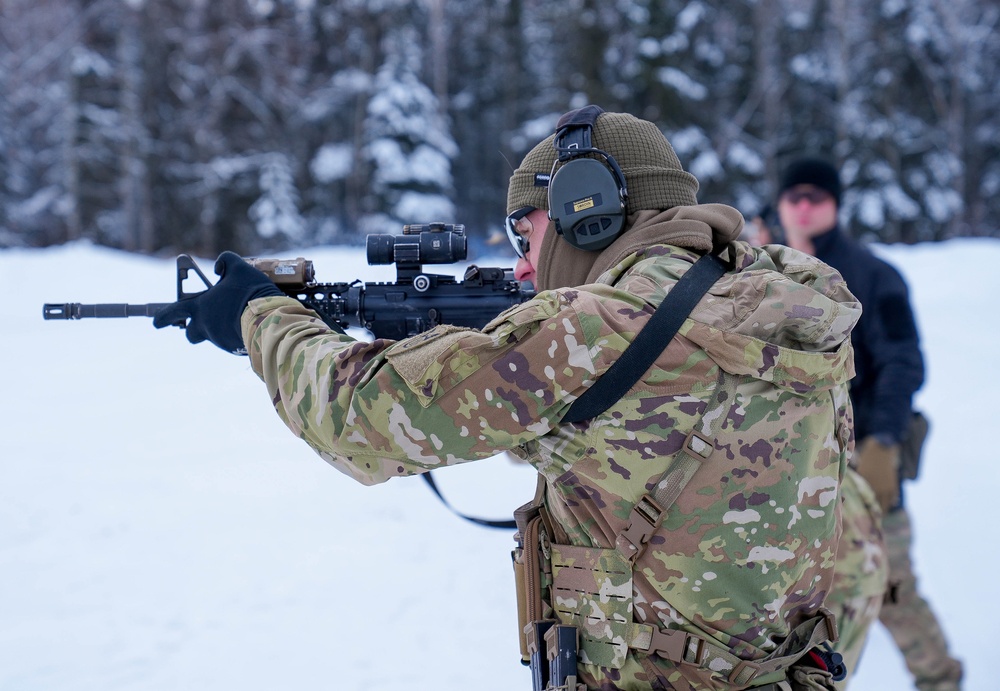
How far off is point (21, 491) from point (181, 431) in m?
1.35

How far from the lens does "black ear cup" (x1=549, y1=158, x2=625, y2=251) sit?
166cm

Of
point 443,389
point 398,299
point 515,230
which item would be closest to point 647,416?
point 443,389

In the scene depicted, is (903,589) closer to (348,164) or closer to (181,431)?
(181,431)

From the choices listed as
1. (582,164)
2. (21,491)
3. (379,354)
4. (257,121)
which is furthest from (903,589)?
(257,121)

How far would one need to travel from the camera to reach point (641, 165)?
1745mm

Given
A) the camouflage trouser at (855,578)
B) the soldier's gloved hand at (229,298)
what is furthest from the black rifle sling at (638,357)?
the camouflage trouser at (855,578)

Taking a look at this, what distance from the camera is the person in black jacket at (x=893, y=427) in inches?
132

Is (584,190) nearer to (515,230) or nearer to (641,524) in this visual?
(515,230)

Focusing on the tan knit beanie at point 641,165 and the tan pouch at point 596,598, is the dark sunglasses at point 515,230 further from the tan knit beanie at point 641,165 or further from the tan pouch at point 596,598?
the tan pouch at point 596,598

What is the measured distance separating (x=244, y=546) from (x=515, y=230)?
3.38m

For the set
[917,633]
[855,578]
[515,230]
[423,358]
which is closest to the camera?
[423,358]

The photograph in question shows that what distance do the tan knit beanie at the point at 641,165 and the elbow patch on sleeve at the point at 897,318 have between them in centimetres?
210

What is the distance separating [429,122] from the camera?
21.7 meters

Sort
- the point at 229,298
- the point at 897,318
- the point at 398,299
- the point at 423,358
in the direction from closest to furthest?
the point at 423,358, the point at 229,298, the point at 398,299, the point at 897,318
